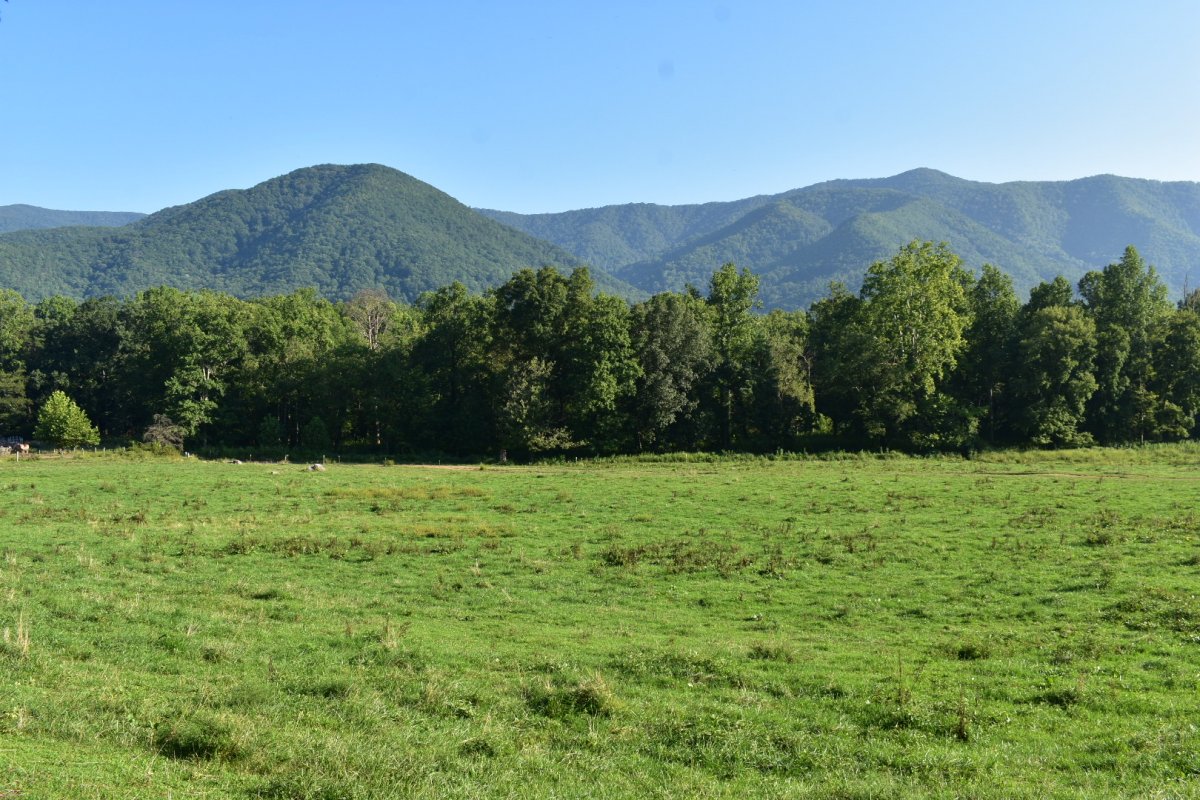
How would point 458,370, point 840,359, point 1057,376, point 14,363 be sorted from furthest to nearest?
point 14,363, point 458,370, point 840,359, point 1057,376

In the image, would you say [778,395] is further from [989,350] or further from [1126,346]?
[1126,346]

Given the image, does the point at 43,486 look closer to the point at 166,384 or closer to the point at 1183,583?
the point at 166,384

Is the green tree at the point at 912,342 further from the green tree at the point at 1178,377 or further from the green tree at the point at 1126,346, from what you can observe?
the green tree at the point at 1178,377

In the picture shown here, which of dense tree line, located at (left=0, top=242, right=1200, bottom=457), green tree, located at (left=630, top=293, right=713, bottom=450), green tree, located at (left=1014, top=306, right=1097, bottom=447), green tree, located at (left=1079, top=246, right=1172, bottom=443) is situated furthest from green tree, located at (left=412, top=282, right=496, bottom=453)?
green tree, located at (left=1079, top=246, right=1172, bottom=443)

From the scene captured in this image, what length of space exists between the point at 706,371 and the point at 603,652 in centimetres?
5239

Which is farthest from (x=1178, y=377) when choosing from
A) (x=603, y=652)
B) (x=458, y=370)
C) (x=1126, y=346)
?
(x=603, y=652)

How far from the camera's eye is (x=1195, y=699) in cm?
1077

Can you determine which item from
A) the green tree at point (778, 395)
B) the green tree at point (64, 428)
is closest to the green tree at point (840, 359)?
the green tree at point (778, 395)

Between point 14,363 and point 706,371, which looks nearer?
point 706,371

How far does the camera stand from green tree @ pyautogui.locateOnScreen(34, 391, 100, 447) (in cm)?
6706

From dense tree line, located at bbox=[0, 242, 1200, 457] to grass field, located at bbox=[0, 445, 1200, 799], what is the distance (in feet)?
98.5

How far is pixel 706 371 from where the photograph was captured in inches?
2539

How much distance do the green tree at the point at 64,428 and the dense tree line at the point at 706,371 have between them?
1889 millimetres

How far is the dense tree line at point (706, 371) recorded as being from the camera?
193 feet
